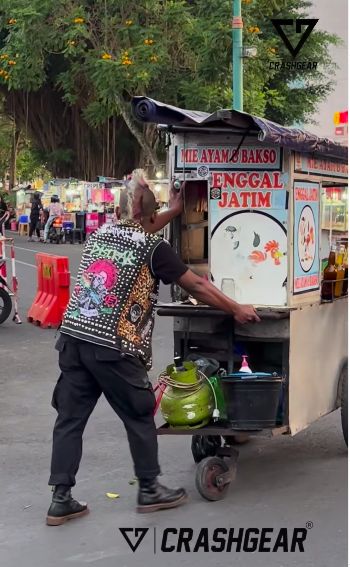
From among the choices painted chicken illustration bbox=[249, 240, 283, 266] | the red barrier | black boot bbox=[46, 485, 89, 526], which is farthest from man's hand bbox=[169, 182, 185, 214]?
the red barrier

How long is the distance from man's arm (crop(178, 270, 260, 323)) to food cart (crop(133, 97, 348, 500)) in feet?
0.61

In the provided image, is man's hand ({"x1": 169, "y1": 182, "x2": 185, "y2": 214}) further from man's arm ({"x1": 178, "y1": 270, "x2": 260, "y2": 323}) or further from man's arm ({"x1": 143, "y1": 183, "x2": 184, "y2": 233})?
man's arm ({"x1": 178, "y1": 270, "x2": 260, "y2": 323})

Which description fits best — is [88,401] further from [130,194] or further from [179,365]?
[130,194]

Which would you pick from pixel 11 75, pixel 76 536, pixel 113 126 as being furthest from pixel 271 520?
pixel 113 126

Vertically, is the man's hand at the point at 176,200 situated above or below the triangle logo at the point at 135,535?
above

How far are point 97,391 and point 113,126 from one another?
29887 millimetres

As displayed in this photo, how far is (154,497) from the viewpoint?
4773 millimetres

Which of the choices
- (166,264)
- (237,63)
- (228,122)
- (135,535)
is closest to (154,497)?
(135,535)

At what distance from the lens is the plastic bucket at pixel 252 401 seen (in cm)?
489

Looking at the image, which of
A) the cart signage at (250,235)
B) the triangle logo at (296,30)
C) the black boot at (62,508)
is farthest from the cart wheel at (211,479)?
the triangle logo at (296,30)

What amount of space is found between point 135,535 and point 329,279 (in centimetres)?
226

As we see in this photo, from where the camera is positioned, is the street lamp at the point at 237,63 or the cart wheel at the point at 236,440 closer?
the cart wheel at the point at 236,440

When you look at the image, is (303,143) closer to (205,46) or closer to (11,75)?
(205,46)

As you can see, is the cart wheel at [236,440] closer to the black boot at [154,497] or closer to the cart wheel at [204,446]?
the cart wheel at [204,446]
